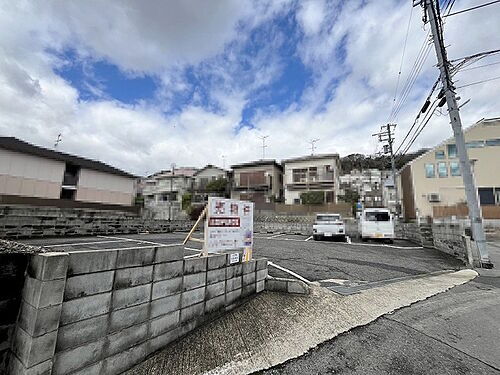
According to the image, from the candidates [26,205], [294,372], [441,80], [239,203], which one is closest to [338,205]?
[441,80]

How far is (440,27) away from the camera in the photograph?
7.51 metres

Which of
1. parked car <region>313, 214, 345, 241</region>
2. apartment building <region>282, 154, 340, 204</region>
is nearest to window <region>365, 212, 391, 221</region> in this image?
parked car <region>313, 214, 345, 241</region>

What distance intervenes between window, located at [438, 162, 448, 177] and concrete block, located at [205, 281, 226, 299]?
21878 millimetres

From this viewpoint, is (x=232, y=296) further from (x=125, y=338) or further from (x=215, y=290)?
(x=125, y=338)

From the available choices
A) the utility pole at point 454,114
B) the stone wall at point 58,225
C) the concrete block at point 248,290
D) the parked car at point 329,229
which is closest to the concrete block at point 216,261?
the concrete block at point 248,290

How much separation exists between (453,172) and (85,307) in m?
24.0

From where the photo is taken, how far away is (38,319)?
59.1 inches

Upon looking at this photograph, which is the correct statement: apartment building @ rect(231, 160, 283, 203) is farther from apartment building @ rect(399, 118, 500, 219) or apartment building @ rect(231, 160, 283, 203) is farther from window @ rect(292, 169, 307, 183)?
apartment building @ rect(399, 118, 500, 219)

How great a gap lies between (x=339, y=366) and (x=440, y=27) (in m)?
10.5

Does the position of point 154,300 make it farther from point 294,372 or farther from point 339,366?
point 339,366

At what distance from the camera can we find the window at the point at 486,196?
17.1m

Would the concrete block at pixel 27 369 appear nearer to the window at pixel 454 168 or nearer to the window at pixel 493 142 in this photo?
the window at pixel 454 168

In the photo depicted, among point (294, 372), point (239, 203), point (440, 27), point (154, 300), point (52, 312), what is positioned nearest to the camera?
point (52, 312)

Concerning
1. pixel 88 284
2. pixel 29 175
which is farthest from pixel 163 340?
pixel 29 175
